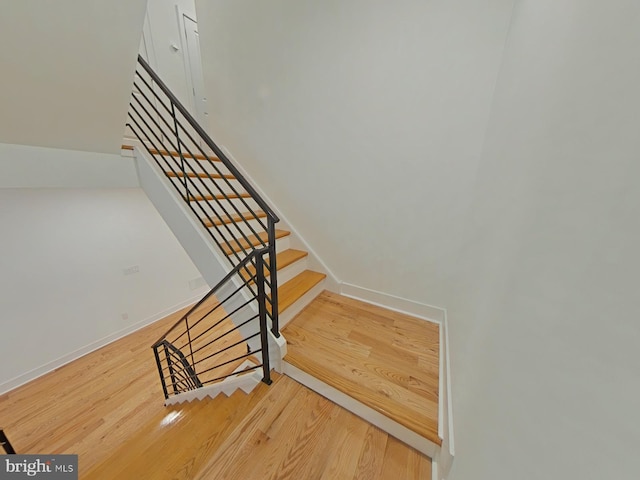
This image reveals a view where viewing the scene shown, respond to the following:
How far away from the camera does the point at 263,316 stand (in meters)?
1.36

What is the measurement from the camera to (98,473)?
1.17 metres

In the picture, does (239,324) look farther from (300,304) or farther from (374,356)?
(374,356)

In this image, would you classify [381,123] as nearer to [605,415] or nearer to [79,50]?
[79,50]

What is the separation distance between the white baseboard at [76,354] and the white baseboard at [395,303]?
3129 mm

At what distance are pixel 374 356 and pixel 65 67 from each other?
2298mm

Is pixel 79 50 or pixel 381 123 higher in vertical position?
pixel 79 50

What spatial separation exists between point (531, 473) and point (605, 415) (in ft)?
0.69

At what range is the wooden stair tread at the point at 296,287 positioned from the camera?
1.75 metres

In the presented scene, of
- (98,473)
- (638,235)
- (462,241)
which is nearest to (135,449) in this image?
(98,473)

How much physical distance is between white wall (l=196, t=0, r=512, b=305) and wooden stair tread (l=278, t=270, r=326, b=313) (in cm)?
22

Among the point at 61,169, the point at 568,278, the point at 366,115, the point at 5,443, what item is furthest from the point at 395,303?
the point at 61,169

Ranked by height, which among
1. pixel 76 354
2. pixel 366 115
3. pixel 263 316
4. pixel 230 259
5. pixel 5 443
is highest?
pixel 366 115

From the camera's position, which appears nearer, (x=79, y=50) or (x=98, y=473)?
(x=79, y=50)

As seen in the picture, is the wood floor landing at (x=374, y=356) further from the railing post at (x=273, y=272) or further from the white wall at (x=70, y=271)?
the white wall at (x=70, y=271)
